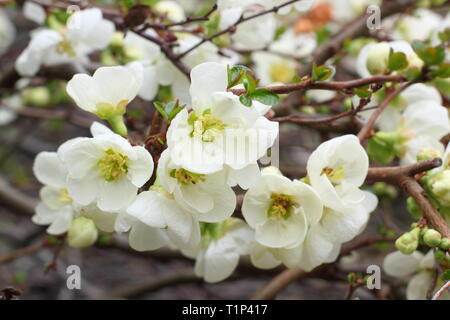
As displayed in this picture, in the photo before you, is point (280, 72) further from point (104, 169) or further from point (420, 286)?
point (104, 169)

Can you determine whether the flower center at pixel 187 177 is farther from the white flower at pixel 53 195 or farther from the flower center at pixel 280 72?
the flower center at pixel 280 72

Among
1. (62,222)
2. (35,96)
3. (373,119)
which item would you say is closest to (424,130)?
(373,119)

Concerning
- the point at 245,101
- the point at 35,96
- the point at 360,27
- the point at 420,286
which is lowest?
the point at 420,286

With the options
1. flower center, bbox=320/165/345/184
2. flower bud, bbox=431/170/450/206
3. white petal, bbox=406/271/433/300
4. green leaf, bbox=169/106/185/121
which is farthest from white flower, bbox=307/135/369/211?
white petal, bbox=406/271/433/300

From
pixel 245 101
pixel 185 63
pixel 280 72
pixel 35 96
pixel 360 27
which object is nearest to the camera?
pixel 245 101
